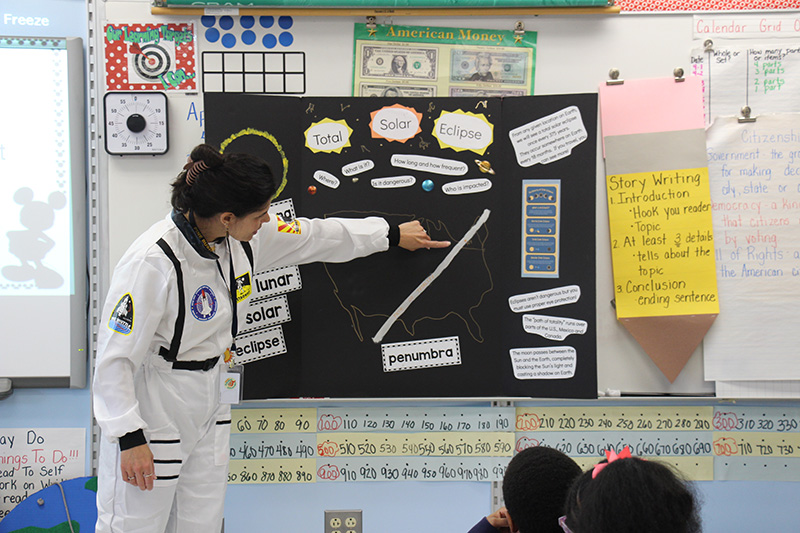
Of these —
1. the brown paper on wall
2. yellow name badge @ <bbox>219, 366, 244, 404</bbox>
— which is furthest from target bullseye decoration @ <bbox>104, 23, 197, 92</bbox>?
the brown paper on wall

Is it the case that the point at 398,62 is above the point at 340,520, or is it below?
above

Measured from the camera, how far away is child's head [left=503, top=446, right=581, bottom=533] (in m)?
1.23

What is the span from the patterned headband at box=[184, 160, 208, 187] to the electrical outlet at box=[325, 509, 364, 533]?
53.4 inches

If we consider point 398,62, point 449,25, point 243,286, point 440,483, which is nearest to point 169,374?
point 243,286

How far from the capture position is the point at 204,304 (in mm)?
1583

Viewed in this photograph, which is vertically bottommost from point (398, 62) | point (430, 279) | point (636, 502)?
point (636, 502)

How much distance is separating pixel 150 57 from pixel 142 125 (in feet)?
0.82

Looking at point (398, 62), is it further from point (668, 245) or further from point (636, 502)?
point (636, 502)

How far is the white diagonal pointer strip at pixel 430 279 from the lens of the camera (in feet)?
6.81

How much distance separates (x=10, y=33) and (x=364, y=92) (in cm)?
129

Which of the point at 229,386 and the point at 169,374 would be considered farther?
the point at 229,386

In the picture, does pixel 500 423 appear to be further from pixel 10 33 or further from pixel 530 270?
pixel 10 33

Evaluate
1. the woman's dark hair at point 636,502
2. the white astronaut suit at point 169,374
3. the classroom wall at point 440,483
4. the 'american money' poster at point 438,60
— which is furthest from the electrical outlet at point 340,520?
the 'american money' poster at point 438,60

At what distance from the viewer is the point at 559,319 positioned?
209 cm
